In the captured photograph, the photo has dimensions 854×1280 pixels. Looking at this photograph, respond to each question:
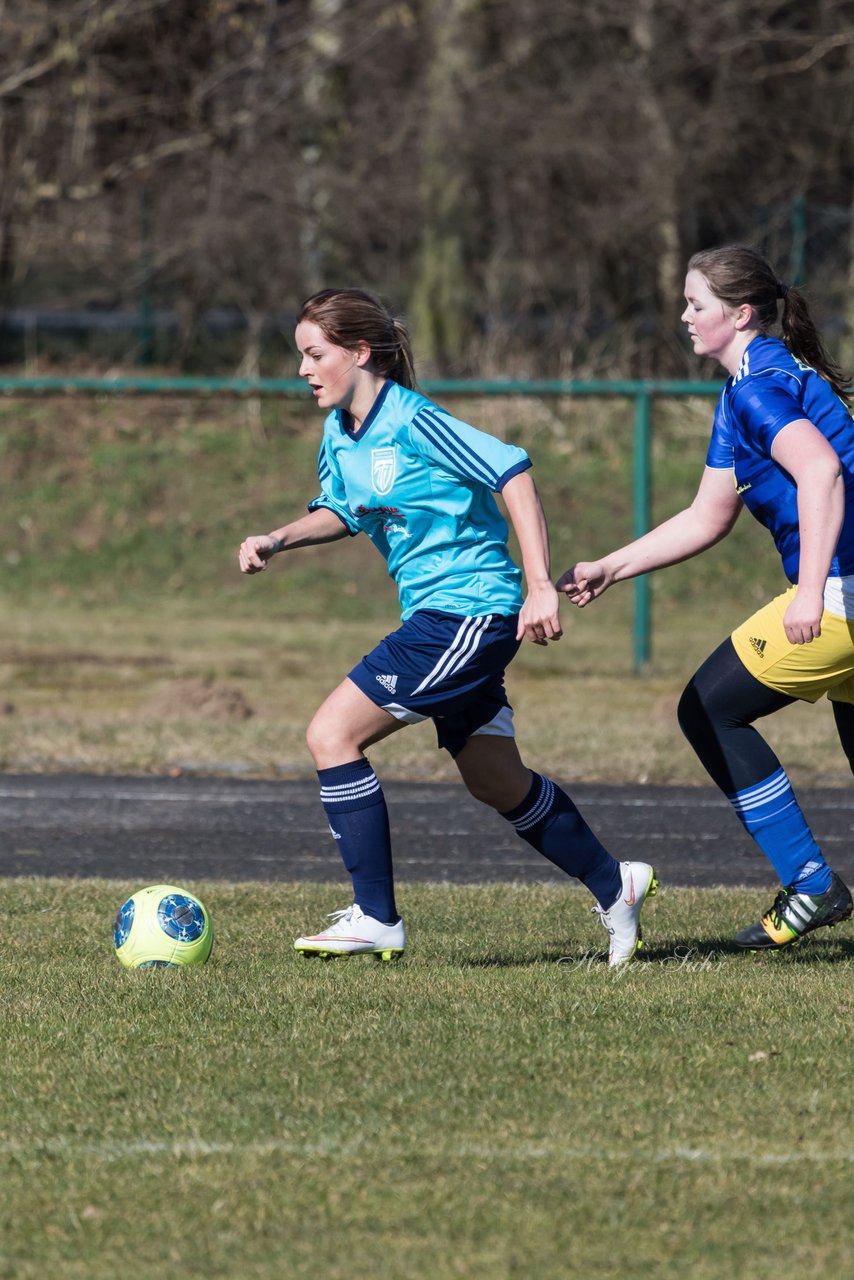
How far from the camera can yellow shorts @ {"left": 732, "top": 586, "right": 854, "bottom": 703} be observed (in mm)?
5211

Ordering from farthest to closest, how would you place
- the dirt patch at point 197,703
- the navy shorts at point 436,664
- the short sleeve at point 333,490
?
the dirt patch at point 197,703, the short sleeve at point 333,490, the navy shorts at point 436,664

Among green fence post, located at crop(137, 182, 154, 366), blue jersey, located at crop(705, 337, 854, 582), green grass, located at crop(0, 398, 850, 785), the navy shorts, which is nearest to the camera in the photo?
blue jersey, located at crop(705, 337, 854, 582)

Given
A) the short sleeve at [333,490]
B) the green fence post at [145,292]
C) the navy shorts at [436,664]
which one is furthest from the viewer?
the green fence post at [145,292]

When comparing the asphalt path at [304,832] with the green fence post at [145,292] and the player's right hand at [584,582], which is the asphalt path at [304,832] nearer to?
the player's right hand at [584,582]

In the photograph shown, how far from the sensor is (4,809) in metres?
9.14

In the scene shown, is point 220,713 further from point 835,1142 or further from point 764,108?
point 764,108

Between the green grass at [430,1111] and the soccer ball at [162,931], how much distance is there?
9 centimetres

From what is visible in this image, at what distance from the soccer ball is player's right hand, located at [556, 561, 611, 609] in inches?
59.8

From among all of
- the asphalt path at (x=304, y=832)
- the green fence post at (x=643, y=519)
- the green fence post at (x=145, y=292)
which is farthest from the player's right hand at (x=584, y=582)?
the green fence post at (x=145, y=292)

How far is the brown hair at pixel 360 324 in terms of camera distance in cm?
542

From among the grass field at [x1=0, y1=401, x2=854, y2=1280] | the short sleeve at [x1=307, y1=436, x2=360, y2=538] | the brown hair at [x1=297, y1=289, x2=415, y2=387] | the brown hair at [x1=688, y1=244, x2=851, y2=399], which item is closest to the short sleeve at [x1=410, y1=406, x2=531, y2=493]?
the brown hair at [x1=297, y1=289, x2=415, y2=387]

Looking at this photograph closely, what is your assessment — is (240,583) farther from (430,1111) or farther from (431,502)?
(430,1111)

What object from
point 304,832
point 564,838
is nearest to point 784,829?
point 564,838

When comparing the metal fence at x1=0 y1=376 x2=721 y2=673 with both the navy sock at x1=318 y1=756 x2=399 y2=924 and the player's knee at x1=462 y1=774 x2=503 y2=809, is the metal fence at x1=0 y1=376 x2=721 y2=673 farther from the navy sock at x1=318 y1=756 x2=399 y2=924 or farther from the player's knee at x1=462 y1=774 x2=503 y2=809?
the navy sock at x1=318 y1=756 x2=399 y2=924
